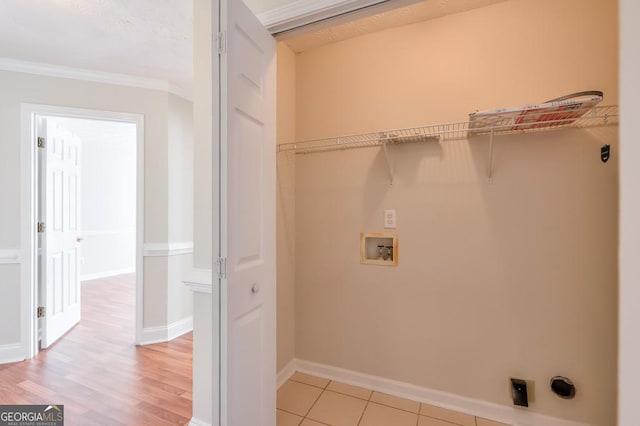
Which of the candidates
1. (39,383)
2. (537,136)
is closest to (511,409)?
(537,136)

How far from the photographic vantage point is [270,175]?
4.76 ft

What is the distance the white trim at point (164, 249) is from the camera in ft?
9.27

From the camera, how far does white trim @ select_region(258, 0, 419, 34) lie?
129 cm

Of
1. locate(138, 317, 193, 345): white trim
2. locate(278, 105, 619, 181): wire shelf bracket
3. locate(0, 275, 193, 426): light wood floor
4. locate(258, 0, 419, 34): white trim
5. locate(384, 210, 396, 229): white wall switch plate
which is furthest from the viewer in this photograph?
locate(138, 317, 193, 345): white trim

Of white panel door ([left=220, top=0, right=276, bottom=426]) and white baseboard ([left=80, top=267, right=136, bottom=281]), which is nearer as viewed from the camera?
white panel door ([left=220, top=0, right=276, bottom=426])

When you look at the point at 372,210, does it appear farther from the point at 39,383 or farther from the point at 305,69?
the point at 39,383

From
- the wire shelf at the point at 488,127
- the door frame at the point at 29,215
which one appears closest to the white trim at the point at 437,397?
the wire shelf at the point at 488,127

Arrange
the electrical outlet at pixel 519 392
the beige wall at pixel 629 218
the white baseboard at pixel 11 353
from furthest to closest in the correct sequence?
the white baseboard at pixel 11 353
the electrical outlet at pixel 519 392
the beige wall at pixel 629 218

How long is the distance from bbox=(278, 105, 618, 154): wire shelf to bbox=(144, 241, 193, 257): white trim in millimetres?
1733

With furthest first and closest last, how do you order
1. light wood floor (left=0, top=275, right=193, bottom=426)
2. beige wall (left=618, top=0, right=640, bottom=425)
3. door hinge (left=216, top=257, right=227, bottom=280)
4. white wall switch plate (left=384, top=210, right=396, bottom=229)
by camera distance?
white wall switch plate (left=384, top=210, right=396, bottom=229), light wood floor (left=0, top=275, right=193, bottom=426), door hinge (left=216, top=257, right=227, bottom=280), beige wall (left=618, top=0, right=640, bottom=425)

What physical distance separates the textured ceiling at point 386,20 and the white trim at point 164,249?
2266 millimetres

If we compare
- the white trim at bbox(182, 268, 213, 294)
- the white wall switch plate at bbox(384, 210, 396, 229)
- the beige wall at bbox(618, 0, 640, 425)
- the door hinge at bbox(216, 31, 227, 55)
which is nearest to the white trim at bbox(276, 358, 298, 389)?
the white trim at bbox(182, 268, 213, 294)

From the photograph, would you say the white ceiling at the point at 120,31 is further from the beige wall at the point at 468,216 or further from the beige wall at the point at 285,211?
the beige wall at the point at 285,211

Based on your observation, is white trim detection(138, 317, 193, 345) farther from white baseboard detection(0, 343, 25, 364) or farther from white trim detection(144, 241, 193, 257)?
white baseboard detection(0, 343, 25, 364)
